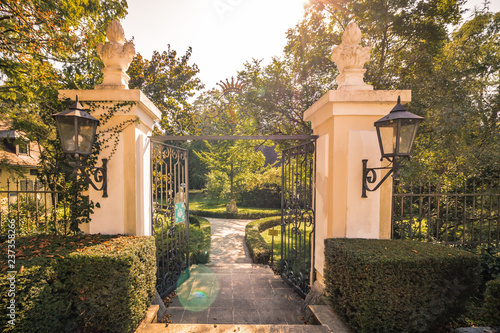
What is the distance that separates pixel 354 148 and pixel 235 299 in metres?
3.48

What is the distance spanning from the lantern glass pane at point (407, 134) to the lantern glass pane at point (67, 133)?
4.12 metres

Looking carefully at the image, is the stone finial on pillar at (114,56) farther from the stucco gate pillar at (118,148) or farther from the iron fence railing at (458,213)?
the iron fence railing at (458,213)

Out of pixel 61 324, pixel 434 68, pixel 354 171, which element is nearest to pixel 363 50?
pixel 354 171

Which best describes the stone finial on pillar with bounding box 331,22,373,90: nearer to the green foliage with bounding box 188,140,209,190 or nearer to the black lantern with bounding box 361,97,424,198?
the black lantern with bounding box 361,97,424,198

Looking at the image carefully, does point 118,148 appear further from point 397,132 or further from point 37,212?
point 397,132

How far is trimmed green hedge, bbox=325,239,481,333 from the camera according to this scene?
2432mm

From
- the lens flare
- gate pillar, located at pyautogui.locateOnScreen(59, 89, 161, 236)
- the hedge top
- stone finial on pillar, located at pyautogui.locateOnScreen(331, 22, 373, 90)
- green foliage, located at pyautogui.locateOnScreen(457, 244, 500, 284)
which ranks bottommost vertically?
the lens flare

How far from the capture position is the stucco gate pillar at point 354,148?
3137mm

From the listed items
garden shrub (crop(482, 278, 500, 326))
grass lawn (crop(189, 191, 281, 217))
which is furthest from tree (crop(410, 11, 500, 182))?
grass lawn (crop(189, 191, 281, 217))

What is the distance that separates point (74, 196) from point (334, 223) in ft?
13.4

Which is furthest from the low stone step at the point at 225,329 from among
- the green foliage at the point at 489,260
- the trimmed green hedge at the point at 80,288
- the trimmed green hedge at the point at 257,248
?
the trimmed green hedge at the point at 257,248

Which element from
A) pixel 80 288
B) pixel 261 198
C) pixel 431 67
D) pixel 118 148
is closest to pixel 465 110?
pixel 431 67

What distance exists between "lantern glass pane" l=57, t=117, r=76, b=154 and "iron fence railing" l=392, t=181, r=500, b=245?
468 centimetres

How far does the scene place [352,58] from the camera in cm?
325
